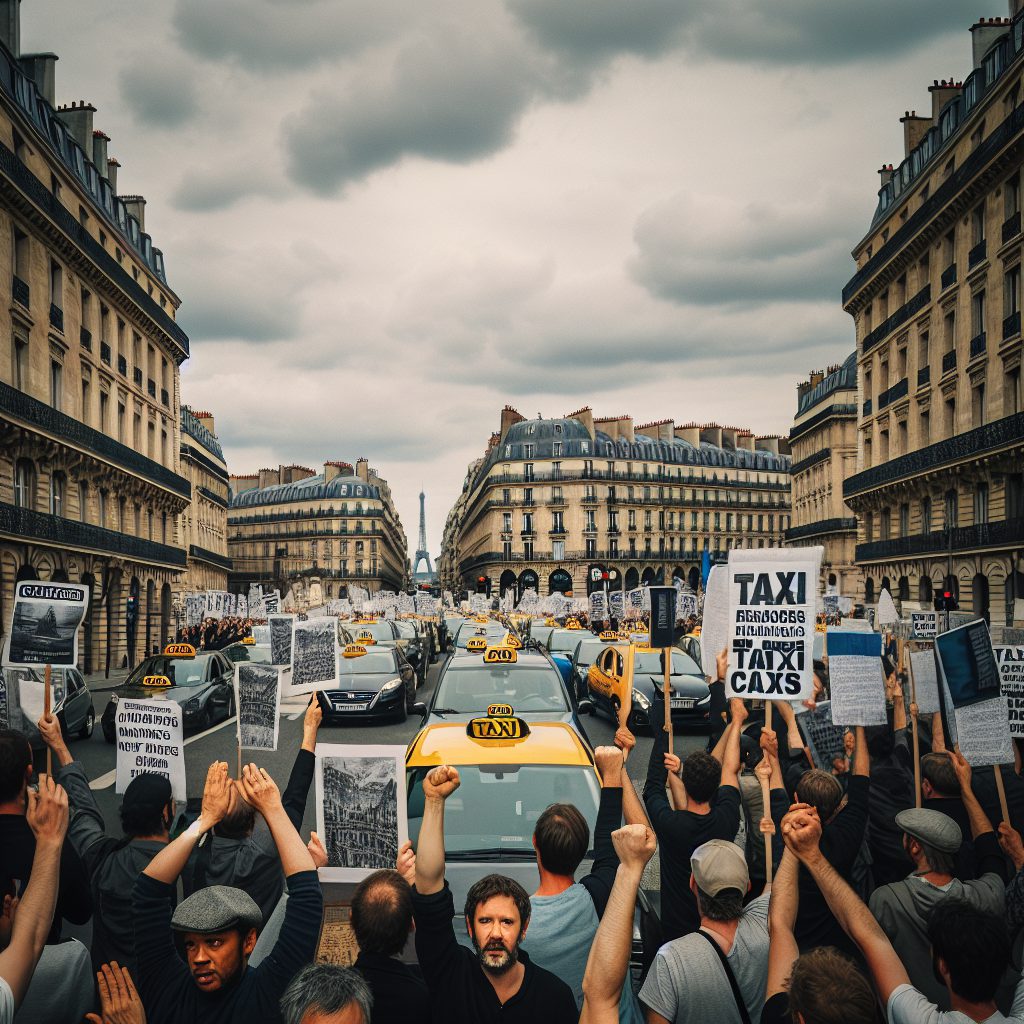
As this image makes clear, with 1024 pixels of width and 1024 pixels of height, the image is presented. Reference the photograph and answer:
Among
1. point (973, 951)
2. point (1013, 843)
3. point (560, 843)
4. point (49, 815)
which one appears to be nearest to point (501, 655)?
point (1013, 843)

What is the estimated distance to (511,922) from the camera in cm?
287

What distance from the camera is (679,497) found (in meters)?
97.7

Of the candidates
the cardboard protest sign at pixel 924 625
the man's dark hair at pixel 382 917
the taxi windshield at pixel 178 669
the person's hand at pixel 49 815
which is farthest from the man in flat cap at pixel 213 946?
the taxi windshield at pixel 178 669

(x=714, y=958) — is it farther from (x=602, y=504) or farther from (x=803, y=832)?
(x=602, y=504)

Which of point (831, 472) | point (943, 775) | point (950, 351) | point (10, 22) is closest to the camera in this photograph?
point (943, 775)

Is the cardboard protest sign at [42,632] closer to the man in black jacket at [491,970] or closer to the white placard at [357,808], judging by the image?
the white placard at [357,808]

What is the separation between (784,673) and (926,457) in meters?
34.6

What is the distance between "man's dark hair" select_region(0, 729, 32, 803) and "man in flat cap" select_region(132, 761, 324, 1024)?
1.57 meters

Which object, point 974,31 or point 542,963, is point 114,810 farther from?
point 974,31

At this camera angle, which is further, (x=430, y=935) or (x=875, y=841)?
(x=875, y=841)

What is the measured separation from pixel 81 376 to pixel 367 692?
20751 millimetres

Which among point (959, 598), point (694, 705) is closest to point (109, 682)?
point (694, 705)

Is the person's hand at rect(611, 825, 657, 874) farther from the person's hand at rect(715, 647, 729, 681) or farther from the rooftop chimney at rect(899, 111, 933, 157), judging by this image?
the rooftop chimney at rect(899, 111, 933, 157)

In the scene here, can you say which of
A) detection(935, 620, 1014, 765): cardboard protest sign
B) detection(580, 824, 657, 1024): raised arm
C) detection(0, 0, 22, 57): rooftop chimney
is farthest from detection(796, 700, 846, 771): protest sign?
detection(0, 0, 22, 57): rooftop chimney
